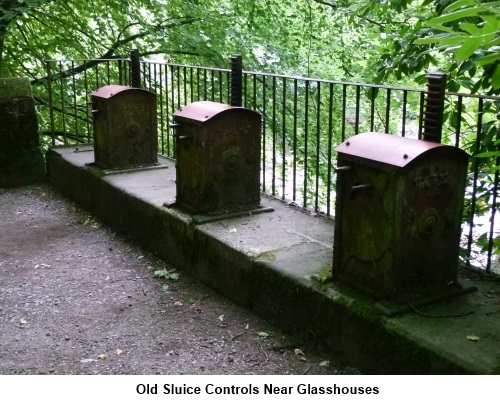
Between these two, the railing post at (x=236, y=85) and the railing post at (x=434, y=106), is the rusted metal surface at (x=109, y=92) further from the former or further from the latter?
the railing post at (x=434, y=106)

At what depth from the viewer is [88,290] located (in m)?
4.84

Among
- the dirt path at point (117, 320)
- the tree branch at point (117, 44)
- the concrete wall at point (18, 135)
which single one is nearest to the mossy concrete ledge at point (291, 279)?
the dirt path at point (117, 320)

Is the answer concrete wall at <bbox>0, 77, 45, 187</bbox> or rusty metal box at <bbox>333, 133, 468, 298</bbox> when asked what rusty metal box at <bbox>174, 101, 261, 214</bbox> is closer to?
rusty metal box at <bbox>333, 133, 468, 298</bbox>

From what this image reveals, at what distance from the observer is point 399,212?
3.26 meters

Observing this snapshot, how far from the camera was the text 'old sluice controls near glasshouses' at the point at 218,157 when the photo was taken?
4887mm

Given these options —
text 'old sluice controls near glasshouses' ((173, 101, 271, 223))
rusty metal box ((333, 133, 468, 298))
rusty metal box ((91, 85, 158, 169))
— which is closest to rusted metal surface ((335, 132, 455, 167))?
rusty metal box ((333, 133, 468, 298))

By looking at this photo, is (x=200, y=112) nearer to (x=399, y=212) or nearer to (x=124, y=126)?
(x=124, y=126)

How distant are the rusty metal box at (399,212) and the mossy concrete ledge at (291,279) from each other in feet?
0.58

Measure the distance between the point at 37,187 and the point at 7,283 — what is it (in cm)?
318

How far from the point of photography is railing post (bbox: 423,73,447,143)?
3.38 metres

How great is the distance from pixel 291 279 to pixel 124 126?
343 cm

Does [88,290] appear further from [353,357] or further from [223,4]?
[223,4]

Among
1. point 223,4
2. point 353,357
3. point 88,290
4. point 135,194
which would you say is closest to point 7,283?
point 88,290

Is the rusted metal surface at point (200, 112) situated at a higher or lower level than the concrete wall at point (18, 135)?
higher
